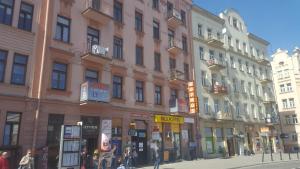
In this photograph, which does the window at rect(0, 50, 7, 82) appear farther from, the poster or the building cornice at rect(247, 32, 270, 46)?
the building cornice at rect(247, 32, 270, 46)

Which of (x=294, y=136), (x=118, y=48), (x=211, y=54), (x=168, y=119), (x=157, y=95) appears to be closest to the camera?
(x=118, y=48)

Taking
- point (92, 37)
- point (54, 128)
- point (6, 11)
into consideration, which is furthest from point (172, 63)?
point (6, 11)

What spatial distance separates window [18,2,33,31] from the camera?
62.0ft

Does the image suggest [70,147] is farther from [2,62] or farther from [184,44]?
[184,44]

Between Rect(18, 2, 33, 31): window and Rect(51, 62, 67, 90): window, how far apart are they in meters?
3.08

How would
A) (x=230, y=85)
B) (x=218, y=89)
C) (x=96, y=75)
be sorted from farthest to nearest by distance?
(x=230, y=85) < (x=218, y=89) < (x=96, y=75)

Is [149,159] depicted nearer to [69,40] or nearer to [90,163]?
[90,163]

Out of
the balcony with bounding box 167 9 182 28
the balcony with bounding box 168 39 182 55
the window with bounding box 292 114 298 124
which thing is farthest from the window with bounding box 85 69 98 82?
the window with bounding box 292 114 298 124

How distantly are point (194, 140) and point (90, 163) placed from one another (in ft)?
42.2

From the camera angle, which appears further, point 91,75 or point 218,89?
point 218,89

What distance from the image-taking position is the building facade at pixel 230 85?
111ft

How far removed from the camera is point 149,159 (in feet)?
82.0

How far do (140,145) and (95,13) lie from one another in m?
11.7

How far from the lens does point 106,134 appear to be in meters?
21.5
